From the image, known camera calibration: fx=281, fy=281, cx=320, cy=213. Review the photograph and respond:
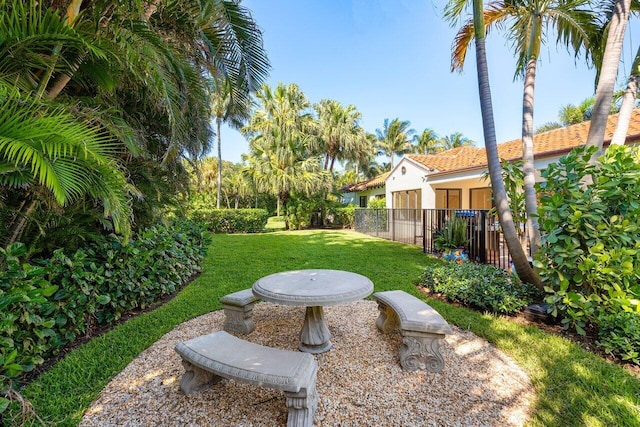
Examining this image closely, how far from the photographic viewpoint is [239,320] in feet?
12.5

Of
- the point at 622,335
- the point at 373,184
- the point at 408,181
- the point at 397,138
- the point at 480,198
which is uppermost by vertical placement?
the point at 397,138

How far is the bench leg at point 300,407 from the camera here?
2053 millimetres

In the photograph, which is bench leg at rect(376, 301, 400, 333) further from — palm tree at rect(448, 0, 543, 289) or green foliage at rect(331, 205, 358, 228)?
green foliage at rect(331, 205, 358, 228)

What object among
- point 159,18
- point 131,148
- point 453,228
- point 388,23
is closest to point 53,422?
point 131,148

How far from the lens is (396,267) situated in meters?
7.30

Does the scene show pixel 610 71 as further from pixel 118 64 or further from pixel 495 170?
pixel 118 64

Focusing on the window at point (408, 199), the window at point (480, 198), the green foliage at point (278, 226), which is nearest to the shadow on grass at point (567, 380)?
the window at point (408, 199)

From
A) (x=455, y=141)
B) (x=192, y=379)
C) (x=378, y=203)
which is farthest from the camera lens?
(x=455, y=141)

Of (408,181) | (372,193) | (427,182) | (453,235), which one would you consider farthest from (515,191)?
(372,193)

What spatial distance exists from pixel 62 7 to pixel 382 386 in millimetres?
5183

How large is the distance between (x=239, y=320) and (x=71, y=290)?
1979 mm

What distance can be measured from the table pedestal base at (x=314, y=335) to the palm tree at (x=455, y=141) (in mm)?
42680

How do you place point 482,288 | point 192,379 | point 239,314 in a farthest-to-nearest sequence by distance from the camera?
point 482,288
point 239,314
point 192,379

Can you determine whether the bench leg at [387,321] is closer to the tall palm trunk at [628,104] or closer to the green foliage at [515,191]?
the green foliage at [515,191]
